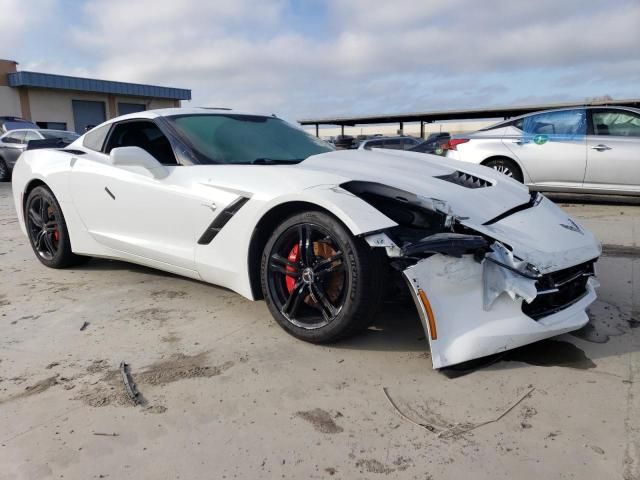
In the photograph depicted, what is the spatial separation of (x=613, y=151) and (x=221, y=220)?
18.8 ft

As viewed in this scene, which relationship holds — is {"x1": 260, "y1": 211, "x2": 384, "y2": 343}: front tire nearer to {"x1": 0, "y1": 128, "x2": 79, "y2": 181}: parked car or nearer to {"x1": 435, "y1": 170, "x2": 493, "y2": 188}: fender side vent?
{"x1": 435, "y1": 170, "x2": 493, "y2": 188}: fender side vent

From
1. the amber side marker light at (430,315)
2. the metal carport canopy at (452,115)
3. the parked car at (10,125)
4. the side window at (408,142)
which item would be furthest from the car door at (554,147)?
the metal carport canopy at (452,115)

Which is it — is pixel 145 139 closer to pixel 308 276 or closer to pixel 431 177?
pixel 308 276

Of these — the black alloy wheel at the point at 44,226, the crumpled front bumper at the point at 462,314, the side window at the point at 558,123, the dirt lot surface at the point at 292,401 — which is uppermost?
the side window at the point at 558,123

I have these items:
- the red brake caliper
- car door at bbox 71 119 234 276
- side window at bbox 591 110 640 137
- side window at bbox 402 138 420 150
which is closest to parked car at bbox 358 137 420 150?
side window at bbox 402 138 420 150

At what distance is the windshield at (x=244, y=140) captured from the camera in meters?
3.27

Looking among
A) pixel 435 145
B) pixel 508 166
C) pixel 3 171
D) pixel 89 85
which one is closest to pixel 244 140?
pixel 508 166

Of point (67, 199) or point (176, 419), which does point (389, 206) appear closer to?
point (176, 419)

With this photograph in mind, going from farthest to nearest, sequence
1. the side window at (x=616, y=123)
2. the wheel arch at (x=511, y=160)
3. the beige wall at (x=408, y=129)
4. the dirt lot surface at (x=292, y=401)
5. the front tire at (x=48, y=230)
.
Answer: the beige wall at (x=408, y=129) < the wheel arch at (x=511, y=160) < the side window at (x=616, y=123) < the front tire at (x=48, y=230) < the dirt lot surface at (x=292, y=401)

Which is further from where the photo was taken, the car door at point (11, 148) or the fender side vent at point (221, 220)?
the car door at point (11, 148)

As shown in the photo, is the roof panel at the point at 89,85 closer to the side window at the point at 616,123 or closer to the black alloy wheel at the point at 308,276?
the side window at the point at 616,123

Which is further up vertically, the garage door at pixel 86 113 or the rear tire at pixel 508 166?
the garage door at pixel 86 113

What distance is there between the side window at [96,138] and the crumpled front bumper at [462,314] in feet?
9.23

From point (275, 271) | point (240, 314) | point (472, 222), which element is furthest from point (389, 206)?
point (240, 314)
